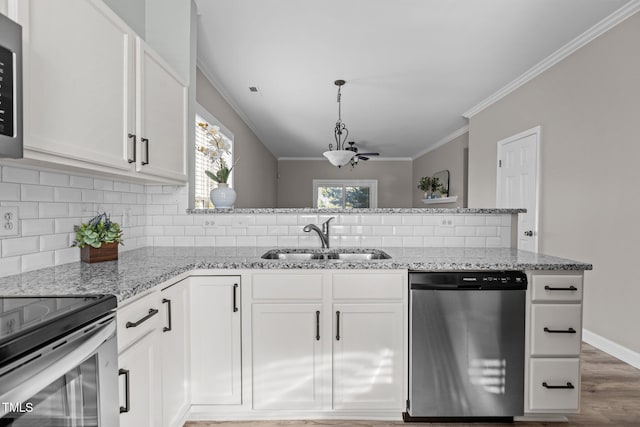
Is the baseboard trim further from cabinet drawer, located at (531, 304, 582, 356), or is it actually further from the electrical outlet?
the electrical outlet

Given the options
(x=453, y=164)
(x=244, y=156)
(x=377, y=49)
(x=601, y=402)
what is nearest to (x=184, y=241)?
(x=377, y=49)

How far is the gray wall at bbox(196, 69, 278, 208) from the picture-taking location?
3702mm

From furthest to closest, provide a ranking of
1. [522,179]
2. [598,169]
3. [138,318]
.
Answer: [522,179], [598,169], [138,318]

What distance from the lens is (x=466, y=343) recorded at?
1.70m

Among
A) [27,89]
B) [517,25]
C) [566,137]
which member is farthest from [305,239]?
[566,137]

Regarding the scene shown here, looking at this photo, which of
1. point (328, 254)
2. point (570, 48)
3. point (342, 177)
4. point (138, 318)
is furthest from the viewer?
point (342, 177)

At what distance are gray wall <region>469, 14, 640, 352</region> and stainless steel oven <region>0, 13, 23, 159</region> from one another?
3622mm

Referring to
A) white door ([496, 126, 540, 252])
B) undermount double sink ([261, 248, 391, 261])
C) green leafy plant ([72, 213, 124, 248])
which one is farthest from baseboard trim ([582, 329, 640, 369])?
green leafy plant ([72, 213, 124, 248])

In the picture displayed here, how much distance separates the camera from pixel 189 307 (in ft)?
5.65

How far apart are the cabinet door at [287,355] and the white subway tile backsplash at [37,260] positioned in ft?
3.19

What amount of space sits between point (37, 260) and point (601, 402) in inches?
124

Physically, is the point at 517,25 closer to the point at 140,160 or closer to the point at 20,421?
the point at 140,160

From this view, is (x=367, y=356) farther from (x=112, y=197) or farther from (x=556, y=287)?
(x=112, y=197)

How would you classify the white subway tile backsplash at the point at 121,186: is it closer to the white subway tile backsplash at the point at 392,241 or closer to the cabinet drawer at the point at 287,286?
the cabinet drawer at the point at 287,286
